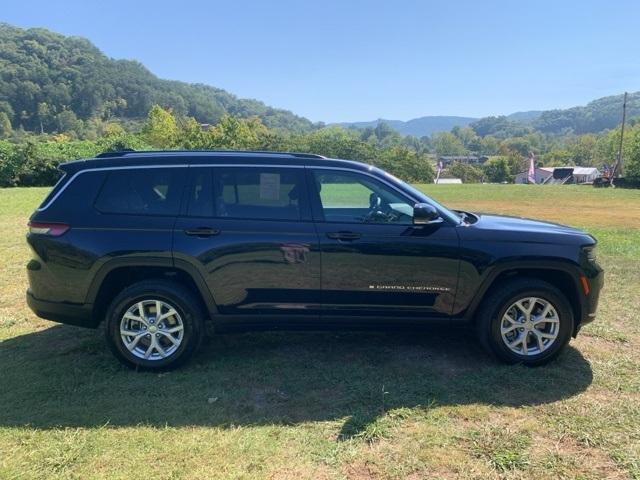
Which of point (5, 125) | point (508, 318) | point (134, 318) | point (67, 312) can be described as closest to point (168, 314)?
point (134, 318)

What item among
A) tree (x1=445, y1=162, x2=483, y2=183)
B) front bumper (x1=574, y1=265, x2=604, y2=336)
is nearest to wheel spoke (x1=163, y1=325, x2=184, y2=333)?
front bumper (x1=574, y1=265, x2=604, y2=336)

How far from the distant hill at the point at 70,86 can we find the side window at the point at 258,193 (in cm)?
Result: 12913

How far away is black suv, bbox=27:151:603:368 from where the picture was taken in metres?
4.04

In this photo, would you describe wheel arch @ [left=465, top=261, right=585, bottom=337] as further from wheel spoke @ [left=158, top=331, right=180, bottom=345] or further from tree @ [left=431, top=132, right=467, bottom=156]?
tree @ [left=431, top=132, right=467, bottom=156]

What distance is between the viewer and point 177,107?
14462 centimetres

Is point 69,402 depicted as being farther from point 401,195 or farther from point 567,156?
point 567,156

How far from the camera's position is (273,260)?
4.04 metres

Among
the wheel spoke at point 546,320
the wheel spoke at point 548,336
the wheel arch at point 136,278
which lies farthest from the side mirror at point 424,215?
the wheel arch at point 136,278

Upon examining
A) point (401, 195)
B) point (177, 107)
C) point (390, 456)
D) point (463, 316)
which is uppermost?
point (177, 107)

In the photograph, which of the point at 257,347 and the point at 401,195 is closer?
the point at 401,195

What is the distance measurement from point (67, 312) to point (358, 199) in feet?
8.82

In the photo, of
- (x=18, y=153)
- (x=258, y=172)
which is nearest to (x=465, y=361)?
(x=258, y=172)

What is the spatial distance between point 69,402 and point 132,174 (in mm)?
1879

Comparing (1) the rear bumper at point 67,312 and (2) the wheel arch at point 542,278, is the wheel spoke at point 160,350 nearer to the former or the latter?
(1) the rear bumper at point 67,312
